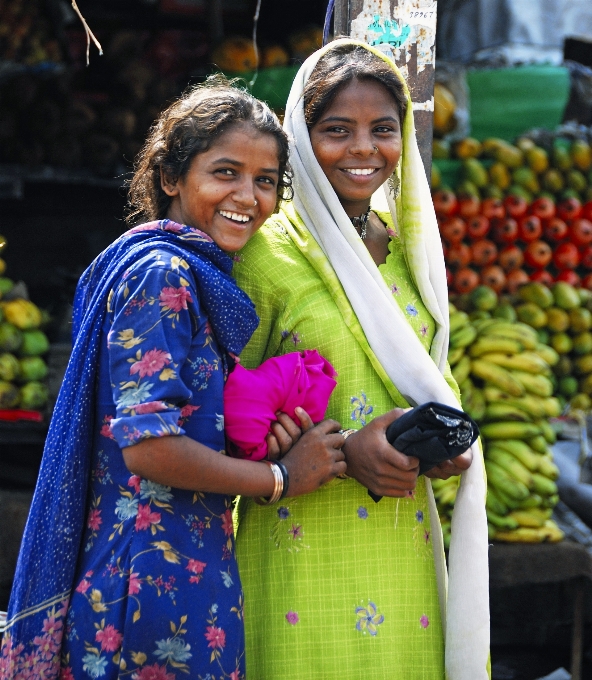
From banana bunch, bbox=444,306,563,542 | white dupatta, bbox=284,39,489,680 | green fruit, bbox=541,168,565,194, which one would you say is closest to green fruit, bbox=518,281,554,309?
green fruit, bbox=541,168,565,194

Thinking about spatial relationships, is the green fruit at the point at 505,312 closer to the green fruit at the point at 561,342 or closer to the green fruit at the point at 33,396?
the green fruit at the point at 561,342

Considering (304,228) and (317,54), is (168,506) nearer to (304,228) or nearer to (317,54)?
(304,228)

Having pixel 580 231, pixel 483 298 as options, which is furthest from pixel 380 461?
pixel 580 231

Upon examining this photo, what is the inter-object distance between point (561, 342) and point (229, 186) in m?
3.77

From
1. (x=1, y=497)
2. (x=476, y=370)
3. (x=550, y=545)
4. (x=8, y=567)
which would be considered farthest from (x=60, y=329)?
(x=550, y=545)

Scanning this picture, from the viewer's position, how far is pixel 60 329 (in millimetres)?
4480

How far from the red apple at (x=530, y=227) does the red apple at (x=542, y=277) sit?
0.20 metres

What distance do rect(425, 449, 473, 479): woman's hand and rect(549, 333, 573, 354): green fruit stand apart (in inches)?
129

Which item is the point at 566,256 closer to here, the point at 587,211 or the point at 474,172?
the point at 587,211

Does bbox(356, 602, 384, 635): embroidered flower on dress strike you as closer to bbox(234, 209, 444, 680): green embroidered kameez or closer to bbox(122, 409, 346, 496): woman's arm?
bbox(234, 209, 444, 680): green embroidered kameez

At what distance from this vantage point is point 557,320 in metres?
4.98

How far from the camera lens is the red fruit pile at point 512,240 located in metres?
4.90

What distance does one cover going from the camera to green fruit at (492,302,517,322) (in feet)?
15.6

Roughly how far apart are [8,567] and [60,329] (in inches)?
50.1
